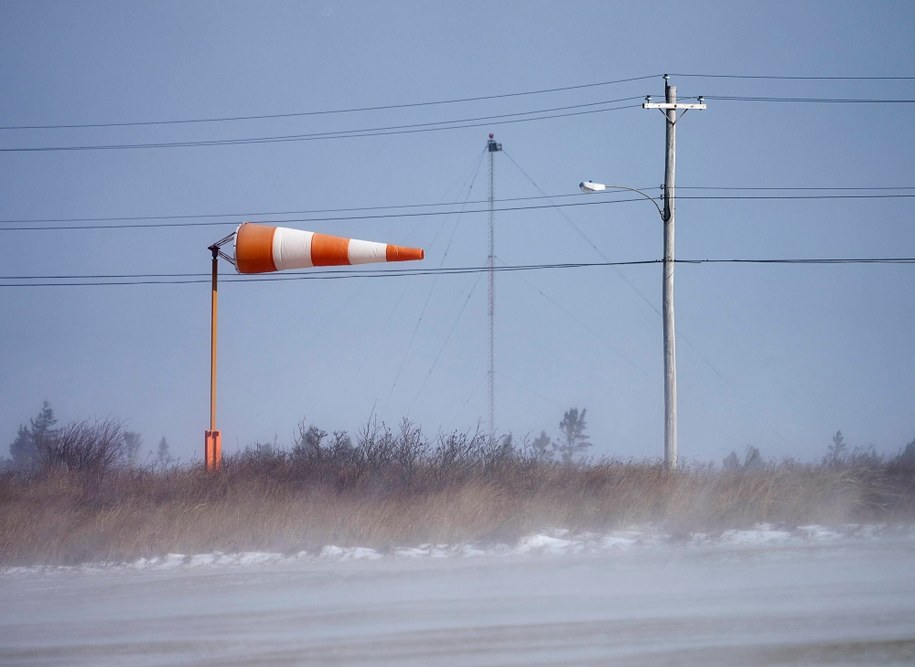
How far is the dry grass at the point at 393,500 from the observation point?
40.2 ft

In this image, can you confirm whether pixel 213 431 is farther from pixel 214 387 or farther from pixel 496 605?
pixel 496 605

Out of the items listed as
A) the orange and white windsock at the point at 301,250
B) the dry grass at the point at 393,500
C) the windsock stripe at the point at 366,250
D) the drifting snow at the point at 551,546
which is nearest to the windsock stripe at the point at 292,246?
the orange and white windsock at the point at 301,250

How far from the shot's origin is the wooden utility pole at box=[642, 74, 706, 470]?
61.2ft

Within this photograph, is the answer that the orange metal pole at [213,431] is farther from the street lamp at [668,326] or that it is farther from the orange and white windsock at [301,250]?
the street lamp at [668,326]

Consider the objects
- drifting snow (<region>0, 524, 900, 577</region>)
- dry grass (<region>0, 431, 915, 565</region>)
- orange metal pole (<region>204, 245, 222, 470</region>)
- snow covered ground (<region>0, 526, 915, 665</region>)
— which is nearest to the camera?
snow covered ground (<region>0, 526, 915, 665</region>)

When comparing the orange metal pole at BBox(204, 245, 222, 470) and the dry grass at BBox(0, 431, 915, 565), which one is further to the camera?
the orange metal pole at BBox(204, 245, 222, 470)

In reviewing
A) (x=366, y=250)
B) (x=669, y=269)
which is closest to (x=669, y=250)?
(x=669, y=269)

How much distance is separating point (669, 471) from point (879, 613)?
7938 mm

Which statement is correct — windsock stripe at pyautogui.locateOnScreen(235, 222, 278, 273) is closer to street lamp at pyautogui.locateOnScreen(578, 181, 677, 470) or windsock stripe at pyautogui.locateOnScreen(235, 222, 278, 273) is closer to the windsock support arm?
the windsock support arm

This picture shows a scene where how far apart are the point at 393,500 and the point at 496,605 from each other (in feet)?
18.8

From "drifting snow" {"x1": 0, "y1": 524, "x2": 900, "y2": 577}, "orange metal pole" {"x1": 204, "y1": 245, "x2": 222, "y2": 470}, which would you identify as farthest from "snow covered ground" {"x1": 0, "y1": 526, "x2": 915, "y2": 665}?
"orange metal pole" {"x1": 204, "y1": 245, "x2": 222, "y2": 470}

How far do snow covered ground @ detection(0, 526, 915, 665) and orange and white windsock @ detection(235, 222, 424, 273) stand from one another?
23.3 feet

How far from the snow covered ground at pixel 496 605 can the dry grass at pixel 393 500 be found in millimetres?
502

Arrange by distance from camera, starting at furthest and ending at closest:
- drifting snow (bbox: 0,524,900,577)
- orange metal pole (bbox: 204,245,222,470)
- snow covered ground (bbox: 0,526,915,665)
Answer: orange metal pole (bbox: 204,245,222,470) < drifting snow (bbox: 0,524,900,577) < snow covered ground (bbox: 0,526,915,665)
